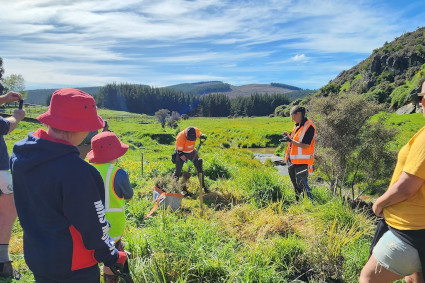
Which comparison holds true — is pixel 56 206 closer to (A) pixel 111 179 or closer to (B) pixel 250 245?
(A) pixel 111 179

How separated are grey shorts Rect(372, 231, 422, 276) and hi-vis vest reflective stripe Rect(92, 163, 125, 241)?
2513 millimetres

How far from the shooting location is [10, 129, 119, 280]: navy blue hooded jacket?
1684mm

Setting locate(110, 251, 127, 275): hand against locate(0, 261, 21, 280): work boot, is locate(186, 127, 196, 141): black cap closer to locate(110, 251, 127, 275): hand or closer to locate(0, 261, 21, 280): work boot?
locate(0, 261, 21, 280): work boot

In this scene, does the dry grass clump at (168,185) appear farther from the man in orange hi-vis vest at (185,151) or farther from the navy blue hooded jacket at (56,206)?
the navy blue hooded jacket at (56,206)

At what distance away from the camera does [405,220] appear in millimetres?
2105

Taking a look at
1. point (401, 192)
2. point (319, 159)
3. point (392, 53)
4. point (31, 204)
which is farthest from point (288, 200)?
point (392, 53)

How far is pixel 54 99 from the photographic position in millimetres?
1837

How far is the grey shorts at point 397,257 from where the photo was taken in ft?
6.76

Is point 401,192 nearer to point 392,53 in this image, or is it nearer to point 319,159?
point 319,159

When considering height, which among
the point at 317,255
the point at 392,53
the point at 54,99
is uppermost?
the point at 392,53

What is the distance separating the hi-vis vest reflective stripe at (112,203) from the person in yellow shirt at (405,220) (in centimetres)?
250

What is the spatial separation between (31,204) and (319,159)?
671 centimetres

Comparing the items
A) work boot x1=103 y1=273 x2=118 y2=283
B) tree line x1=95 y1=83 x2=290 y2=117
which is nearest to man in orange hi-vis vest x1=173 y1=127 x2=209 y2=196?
work boot x1=103 y1=273 x2=118 y2=283

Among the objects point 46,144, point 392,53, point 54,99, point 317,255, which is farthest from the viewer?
point 392,53
